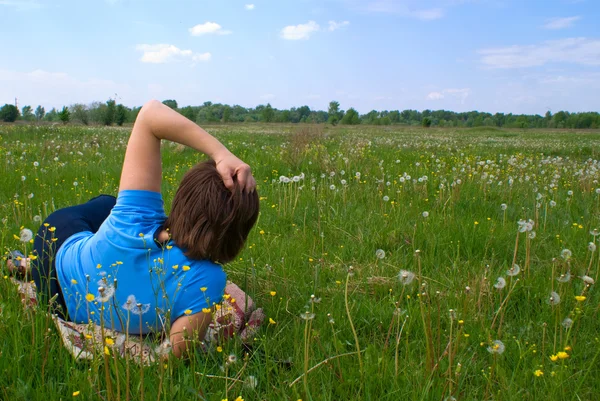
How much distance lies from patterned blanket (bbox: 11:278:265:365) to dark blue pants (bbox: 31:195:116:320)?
0.07 m

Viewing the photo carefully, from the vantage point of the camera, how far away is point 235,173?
2.18m

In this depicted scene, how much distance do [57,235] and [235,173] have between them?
120 cm

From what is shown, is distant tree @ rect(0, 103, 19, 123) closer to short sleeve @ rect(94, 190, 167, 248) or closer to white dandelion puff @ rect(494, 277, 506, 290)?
short sleeve @ rect(94, 190, 167, 248)

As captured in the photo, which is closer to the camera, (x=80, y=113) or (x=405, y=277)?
(x=405, y=277)

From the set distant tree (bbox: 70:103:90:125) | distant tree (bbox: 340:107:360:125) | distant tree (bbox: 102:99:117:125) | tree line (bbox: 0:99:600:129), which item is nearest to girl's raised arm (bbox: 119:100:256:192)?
tree line (bbox: 0:99:600:129)

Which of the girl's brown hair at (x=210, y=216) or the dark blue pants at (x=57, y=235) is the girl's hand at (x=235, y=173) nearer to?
the girl's brown hair at (x=210, y=216)

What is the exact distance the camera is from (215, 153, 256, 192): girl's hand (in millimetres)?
2127

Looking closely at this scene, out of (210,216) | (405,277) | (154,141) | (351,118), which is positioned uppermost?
(351,118)

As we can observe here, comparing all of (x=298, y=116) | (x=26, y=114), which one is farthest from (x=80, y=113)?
(x=298, y=116)

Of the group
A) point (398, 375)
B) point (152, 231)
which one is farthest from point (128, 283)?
point (398, 375)

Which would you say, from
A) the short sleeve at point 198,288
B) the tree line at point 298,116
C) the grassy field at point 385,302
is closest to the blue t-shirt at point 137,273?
the short sleeve at point 198,288

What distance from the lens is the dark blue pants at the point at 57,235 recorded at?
95.0 inches

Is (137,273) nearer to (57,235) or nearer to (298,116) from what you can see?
(57,235)

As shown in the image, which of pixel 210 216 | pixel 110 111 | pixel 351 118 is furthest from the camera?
pixel 351 118
